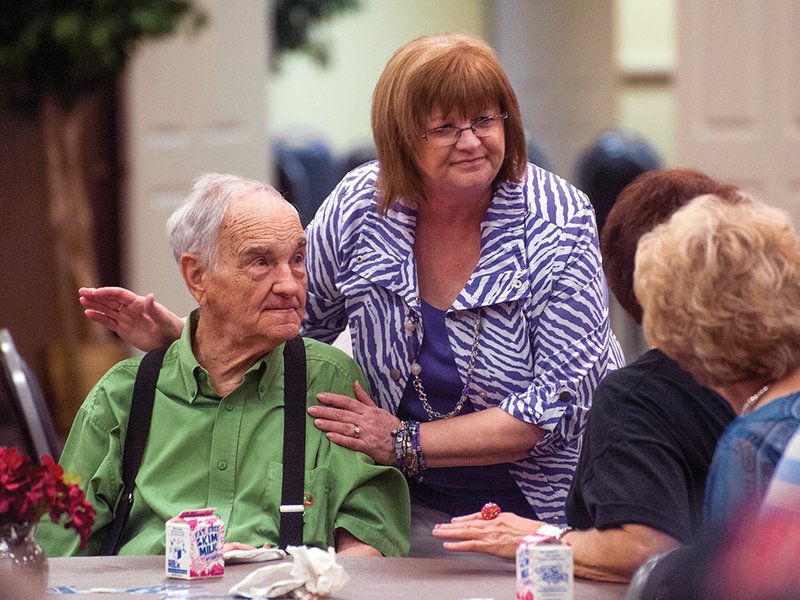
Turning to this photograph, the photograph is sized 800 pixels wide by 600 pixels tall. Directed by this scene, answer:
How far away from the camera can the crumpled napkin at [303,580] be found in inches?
79.1

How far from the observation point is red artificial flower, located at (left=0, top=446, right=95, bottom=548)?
75.2 inches

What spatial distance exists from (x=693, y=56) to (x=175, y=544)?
199 inches

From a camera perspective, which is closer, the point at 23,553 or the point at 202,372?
the point at 23,553

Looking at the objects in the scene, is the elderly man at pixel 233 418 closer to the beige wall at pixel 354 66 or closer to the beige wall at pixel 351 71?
the beige wall at pixel 354 66

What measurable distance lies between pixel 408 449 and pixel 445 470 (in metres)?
0.15

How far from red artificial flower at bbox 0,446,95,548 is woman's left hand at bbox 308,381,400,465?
0.70 metres

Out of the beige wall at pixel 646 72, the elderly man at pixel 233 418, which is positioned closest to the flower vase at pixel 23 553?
the elderly man at pixel 233 418

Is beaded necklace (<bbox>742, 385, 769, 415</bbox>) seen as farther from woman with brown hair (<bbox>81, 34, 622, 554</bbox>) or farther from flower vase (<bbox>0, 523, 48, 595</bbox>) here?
flower vase (<bbox>0, 523, 48, 595</bbox>)

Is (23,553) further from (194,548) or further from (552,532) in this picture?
(552,532)

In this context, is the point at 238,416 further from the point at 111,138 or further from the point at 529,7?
the point at 529,7

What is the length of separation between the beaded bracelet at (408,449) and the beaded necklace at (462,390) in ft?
0.33

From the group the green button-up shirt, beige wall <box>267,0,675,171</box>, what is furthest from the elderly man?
beige wall <box>267,0,675,171</box>

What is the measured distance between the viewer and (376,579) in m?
2.14

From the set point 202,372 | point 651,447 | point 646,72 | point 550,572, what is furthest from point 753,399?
point 646,72
